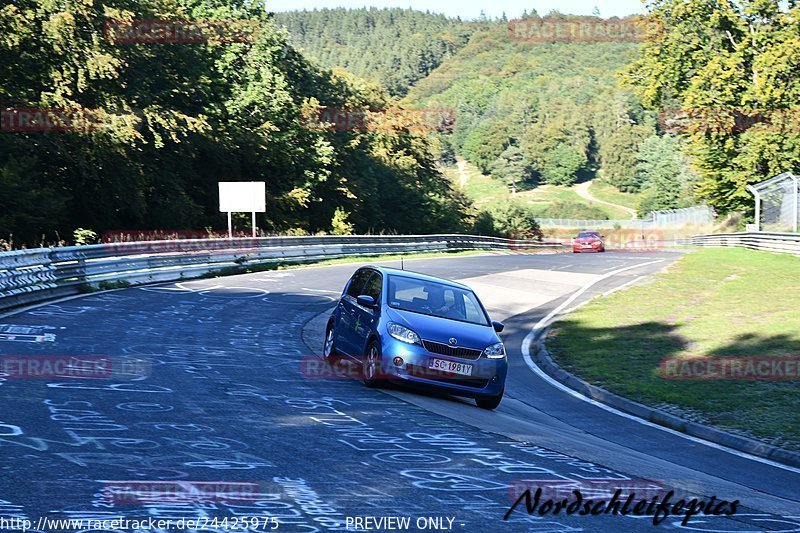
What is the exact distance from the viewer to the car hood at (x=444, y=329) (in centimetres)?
1181

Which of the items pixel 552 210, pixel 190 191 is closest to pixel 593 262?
pixel 190 191

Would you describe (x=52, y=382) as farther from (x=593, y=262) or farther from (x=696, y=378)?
(x=593, y=262)

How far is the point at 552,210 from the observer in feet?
544

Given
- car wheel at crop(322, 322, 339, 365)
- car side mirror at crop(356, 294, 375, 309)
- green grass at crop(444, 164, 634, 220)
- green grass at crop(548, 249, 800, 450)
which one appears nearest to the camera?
green grass at crop(548, 249, 800, 450)

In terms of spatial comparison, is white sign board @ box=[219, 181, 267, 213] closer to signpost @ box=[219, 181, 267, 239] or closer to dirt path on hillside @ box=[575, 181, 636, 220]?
signpost @ box=[219, 181, 267, 239]

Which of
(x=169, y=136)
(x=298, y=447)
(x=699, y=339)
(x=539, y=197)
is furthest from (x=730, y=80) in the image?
(x=539, y=197)

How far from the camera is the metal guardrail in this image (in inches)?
1568

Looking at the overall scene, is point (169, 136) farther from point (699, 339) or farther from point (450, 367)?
point (450, 367)

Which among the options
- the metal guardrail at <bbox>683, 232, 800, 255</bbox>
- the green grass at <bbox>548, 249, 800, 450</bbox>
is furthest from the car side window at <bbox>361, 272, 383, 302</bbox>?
the metal guardrail at <bbox>683, 232, 800, 255</bbox>

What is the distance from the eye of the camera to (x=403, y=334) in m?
11.8

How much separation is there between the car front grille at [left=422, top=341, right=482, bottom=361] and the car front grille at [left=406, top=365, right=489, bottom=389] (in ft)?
0.80

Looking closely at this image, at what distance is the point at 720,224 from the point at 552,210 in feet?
318

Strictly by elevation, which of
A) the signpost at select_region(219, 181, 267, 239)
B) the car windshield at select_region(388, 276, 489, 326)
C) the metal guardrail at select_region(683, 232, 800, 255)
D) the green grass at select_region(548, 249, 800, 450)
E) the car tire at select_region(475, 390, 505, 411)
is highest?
the signpost at select_region(219, 181, 267, 239)

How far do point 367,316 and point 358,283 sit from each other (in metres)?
1.59
